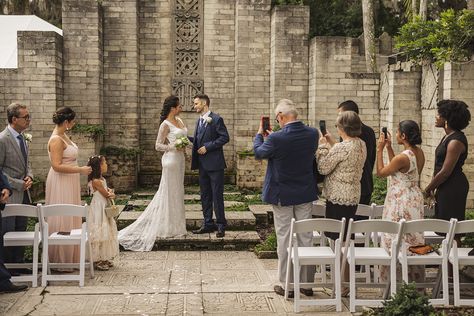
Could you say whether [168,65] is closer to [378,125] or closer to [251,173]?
[251,173]

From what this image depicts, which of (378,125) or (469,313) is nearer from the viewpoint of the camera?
(469,313)

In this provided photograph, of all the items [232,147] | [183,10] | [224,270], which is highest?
[183,10]

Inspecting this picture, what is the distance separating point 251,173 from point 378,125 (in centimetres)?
335

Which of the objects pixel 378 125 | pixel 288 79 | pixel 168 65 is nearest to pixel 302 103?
pixel 288 79

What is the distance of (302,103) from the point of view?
16203mm

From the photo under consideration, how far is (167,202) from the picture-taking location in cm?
952

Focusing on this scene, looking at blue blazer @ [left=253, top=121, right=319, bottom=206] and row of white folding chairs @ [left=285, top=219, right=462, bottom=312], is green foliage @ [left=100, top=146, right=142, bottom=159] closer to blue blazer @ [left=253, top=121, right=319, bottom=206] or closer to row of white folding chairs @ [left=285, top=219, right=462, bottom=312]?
blue blazer @ [left=253, top=121, right=319, bottom=206]

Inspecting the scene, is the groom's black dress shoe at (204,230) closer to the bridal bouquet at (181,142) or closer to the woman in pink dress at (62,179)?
the bridal bouquet at (181,142)

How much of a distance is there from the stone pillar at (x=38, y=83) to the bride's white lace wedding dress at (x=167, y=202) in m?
6.08

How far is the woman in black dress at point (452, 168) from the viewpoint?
698 cm

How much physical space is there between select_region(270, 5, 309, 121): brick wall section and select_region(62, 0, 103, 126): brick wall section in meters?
4.21

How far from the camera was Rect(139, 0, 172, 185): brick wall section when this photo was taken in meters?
16.4

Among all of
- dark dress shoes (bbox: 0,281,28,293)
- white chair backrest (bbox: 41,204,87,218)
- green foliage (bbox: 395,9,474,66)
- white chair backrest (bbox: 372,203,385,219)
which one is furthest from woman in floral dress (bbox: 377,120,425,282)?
green foliage (bbox: 395,9,474,66)

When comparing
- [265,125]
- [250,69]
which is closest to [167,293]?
[265,125]
